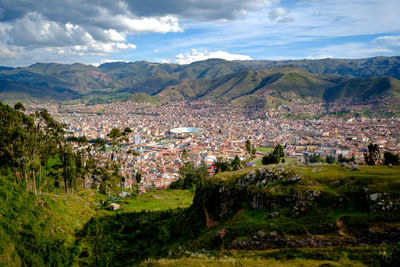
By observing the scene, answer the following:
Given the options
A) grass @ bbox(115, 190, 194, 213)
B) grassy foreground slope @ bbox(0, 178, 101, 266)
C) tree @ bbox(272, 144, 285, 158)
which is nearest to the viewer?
grassy foreground slope @ bbox(0, 178, 101, 266)

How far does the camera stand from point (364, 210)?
43.4 feet

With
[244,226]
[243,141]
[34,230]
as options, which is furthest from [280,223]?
[243,141]

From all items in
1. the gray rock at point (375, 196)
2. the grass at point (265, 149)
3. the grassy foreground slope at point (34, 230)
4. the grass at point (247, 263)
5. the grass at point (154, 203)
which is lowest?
the grass at point (265, 149)

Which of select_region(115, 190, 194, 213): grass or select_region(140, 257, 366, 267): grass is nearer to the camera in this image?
select_region(140, 257, 366, 267): grass

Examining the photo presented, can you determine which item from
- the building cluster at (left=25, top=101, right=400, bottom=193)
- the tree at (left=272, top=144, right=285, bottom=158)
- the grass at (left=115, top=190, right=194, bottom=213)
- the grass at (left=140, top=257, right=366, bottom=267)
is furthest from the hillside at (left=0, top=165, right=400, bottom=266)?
the building cluster at (left=25, top=101, right=400, bottom=193)

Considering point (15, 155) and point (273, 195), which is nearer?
point (273, 195)

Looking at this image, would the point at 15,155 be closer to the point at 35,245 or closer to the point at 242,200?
the point at 35,245

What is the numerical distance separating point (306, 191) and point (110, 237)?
16.1 metres

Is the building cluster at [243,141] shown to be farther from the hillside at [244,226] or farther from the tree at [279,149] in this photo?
the hillside at [244,226]

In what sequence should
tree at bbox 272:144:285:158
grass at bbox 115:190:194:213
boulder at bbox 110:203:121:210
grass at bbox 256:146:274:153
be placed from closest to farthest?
boulder at bbox 110:203:121:210, grass at bbox 115:190:194:213, tree at bbox 272:144:285:158, grass at bbox 256:146:274:153

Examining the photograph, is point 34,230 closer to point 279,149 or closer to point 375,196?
point 375,196

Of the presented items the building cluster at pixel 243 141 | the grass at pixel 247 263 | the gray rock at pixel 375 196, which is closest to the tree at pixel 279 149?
the building cluster at pixel 243 141

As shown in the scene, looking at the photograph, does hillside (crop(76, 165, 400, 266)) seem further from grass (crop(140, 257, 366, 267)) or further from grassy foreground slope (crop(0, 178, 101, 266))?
grassy foreground slope (crop(0, 178, 101, 266))

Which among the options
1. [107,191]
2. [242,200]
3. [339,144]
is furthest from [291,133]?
[242,200]
